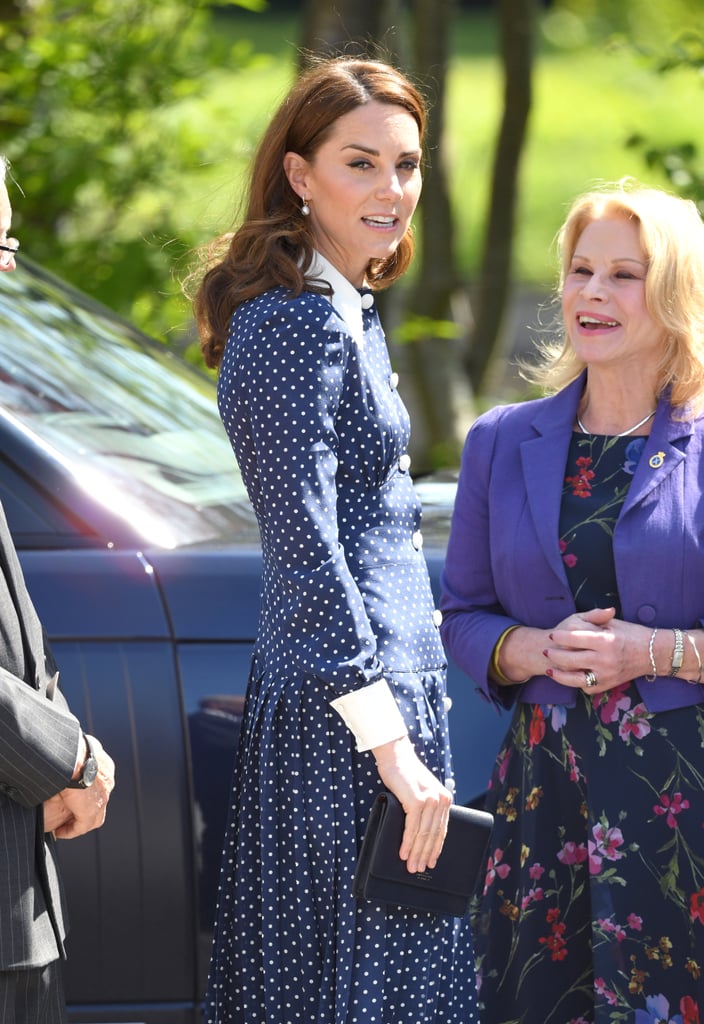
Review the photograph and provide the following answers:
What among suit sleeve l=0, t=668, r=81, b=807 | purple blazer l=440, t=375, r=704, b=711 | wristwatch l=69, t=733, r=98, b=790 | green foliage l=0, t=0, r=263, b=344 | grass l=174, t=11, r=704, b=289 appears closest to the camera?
suit sleeve l=0, t=668, r=81, b=807

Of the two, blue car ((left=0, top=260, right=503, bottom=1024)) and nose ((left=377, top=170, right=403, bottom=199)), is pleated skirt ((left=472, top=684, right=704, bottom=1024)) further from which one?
nose ((left=377, top=170, right=403, bottom=199))

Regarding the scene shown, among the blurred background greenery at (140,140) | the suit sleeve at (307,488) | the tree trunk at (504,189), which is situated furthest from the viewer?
the tree trunk at (504,189)

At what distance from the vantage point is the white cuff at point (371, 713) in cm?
222

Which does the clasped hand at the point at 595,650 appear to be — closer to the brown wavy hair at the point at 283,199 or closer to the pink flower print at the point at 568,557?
the pink flower print at the point at 568,557

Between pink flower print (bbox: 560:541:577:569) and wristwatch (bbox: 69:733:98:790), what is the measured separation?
865mm

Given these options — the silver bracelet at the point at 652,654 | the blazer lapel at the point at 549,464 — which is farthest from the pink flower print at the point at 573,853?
the blazer lapel at the point at 549,464

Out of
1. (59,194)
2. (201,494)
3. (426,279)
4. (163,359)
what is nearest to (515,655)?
(201,494)

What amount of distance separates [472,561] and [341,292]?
0.57m

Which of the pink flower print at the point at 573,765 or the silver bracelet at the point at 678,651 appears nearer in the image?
the silver bracelet at the point at 678,651

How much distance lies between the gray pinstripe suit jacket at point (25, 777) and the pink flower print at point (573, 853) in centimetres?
89

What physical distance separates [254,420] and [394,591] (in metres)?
0.36

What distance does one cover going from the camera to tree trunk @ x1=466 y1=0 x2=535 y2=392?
741cm

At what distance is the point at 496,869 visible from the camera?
267cm

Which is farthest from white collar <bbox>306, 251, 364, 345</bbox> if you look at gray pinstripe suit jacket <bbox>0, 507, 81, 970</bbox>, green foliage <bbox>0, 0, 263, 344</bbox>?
green foliage <bbox>0, 0, 263, 344</bbox>
